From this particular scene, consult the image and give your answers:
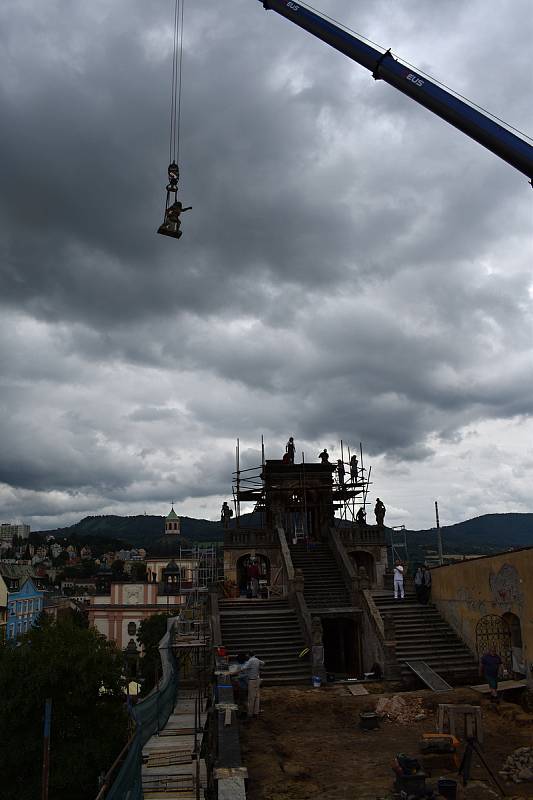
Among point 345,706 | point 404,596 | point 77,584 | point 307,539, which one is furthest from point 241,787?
point 77,584

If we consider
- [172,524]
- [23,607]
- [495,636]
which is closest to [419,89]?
[495,636]

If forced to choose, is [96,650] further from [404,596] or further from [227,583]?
[404,596]

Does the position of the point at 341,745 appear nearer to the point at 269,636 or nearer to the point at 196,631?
the point at 269,636

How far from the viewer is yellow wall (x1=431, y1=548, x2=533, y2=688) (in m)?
17.8

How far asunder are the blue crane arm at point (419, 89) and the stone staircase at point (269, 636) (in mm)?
16195

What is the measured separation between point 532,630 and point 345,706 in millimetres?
5527

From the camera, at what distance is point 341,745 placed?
13469mm

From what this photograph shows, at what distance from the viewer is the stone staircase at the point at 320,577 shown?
2548 cm

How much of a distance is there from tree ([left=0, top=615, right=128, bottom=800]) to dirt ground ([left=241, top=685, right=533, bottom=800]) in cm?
1214

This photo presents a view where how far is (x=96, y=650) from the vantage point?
29.7 meters

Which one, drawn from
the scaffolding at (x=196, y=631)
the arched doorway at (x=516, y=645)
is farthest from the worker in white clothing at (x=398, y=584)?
the scaffolding at (x=196, y=631)

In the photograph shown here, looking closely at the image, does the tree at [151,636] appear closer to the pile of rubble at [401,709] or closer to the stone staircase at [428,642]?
the stone staircase at [428,642]

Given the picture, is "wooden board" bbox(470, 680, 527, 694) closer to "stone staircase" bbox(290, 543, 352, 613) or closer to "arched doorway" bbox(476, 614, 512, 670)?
"arched doorway" bbox(476, 614, 512, 670)

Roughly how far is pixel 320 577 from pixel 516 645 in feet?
34.1
